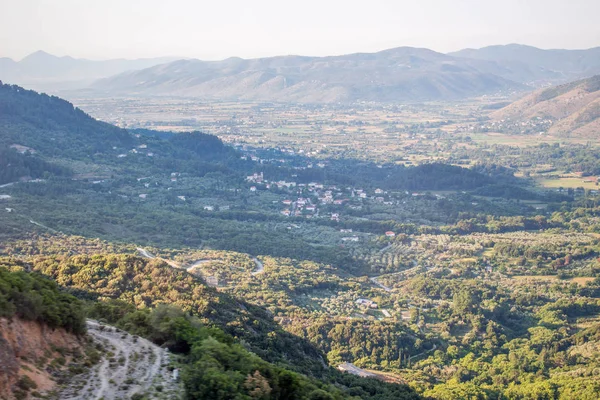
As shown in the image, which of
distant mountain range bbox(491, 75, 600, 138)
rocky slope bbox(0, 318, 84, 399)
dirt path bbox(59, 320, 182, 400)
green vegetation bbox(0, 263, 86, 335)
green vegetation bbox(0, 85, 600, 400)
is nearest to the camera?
rocky slope bbox(0, 318, 84, 399)

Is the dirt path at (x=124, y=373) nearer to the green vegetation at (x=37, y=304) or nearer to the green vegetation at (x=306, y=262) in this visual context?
the green vegetation at (x=306, y=262)

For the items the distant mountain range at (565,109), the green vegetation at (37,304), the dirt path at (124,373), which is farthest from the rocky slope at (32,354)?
the distant mountain range at (565,109)

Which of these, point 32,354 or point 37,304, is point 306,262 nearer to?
point 37,304

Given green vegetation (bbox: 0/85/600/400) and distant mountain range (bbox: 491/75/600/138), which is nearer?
green vegetation (bbox: 0/85/600/400)

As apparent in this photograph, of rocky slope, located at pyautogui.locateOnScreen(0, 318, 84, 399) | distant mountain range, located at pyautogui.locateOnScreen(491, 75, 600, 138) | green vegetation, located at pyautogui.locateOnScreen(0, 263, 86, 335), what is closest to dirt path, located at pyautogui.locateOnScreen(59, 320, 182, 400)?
rocky slope, located at pyautogui.locateOnScreen(0, 318, 84, 399)

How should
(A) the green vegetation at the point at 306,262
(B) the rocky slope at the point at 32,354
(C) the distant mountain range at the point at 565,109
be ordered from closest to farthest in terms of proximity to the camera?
(B) the rocky slope at the point at 32,354
(A) the green vegetation at the point at 306,262
(C) the distant mountain range at the point at 565,109

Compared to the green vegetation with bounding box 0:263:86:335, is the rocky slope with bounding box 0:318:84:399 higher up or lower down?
lower down

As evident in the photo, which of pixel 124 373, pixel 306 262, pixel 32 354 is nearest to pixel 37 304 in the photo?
pixel 32 354

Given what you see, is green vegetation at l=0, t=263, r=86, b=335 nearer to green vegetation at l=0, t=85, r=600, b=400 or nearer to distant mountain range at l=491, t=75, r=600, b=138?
green vegetation at l=0, t=85, r=600, b=400
